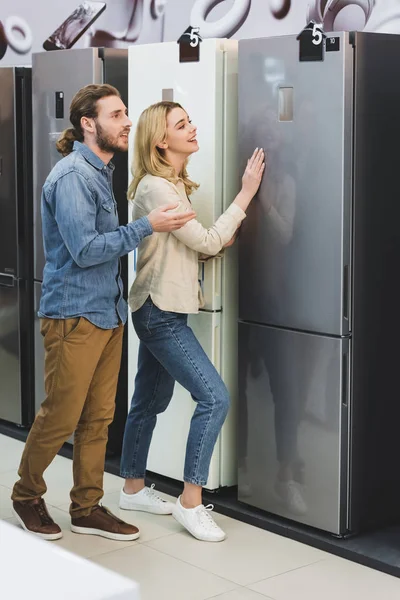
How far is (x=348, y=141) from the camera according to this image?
10.7ft

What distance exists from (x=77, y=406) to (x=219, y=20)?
2.14m

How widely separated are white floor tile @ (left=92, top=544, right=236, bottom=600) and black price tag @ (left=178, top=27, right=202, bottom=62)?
1.81 meters

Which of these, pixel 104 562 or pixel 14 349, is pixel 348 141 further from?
pixel 14 349

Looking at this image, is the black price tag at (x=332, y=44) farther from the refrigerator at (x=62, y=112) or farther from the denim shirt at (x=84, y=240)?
the refrigerator at (x=62, y=112)

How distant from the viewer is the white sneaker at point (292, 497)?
11.6 ft

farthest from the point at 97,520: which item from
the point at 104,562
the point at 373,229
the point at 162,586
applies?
the point at 373,229

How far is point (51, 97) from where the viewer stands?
449cm

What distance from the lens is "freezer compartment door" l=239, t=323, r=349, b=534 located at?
342 cm

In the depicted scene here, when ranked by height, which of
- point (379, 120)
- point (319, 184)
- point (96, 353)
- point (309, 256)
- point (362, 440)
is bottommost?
point (362, 440)

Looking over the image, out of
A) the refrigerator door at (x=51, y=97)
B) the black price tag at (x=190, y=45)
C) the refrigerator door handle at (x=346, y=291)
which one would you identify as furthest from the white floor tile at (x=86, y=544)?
the black price tag at (x=190, y=45)

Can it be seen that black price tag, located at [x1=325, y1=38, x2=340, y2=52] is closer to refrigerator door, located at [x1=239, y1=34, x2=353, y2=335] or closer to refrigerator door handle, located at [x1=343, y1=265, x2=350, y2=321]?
refrigerator door, located at [x1=239, y1=34, x2=353, y2=335]

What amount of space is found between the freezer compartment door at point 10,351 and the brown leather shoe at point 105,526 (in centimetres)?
143

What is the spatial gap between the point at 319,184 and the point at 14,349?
7.07 ft

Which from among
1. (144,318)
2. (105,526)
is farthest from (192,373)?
(105,526)
